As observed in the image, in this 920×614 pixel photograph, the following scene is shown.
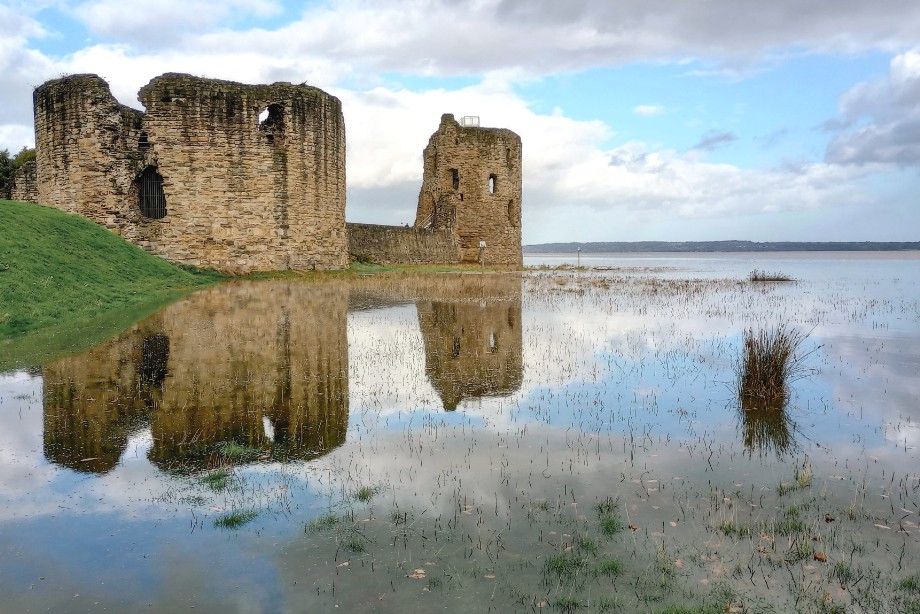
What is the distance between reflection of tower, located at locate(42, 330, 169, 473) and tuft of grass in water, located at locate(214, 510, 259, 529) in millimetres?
1465

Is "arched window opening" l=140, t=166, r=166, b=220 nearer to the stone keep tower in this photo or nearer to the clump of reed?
the stone keep tower

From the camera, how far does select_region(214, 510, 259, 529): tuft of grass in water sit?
4.40 meters

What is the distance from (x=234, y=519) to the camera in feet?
14.6

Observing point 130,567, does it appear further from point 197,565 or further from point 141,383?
point 141,383

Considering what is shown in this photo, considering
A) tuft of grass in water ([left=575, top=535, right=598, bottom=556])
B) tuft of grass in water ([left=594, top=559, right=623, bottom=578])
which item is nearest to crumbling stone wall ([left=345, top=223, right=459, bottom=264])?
tuft of grass in water ([left=575, top=535, right=598, bottom=556])

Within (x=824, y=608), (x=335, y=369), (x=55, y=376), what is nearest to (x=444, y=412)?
(x=335, y=369)

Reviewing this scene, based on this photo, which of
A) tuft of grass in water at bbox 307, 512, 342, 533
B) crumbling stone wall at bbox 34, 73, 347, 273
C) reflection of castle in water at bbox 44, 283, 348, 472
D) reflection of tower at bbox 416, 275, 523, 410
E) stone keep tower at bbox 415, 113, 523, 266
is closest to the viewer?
tuft of grass in water at bbox 307, 512, 342, 533

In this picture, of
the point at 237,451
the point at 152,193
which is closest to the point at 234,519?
the point at 237,451

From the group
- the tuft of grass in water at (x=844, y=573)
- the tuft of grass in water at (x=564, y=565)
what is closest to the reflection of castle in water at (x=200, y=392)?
the tuft of grass in water at (x=564, y=565)

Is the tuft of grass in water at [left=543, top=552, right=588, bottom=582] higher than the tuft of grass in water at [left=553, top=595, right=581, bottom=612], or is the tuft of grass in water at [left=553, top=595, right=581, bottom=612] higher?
the tuft of grass in water at [left=543, top=552, right=588, bottom=582]

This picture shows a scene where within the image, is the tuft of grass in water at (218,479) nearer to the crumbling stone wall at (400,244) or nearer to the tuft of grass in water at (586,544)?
the tuft of grass in water at (586,544)

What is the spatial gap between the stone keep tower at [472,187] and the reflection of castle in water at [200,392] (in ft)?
92.3

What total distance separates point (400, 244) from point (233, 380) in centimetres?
2815

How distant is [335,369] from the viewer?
9.14 metres
